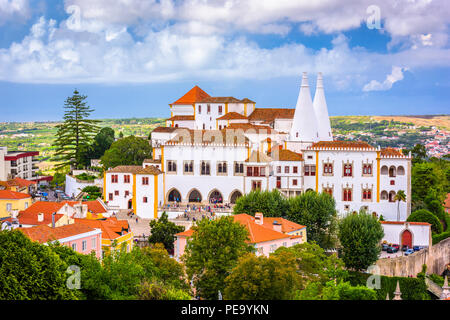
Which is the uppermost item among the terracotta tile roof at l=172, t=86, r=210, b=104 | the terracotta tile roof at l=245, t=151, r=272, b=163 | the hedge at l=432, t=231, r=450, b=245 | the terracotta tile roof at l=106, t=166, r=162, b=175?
the terracotta tile roof at l=172, t=86, r=210, b=104

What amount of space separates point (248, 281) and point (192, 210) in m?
27.4

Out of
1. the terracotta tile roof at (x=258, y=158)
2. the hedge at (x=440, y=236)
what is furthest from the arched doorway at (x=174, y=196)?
the hedge at (x=440, y=236)

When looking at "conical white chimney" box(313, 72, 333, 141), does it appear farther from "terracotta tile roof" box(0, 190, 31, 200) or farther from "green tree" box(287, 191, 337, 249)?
"terracotta tile roof" box(0, 190, 31, 200)

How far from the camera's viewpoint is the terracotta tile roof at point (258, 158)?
179 feet

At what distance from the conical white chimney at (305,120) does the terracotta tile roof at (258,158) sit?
4085 mm

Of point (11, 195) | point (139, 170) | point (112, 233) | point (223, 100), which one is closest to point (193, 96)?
point (223, 100)

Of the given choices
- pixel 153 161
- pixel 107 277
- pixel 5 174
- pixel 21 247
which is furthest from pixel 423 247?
pixel 5 174

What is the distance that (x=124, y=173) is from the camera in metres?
55.8

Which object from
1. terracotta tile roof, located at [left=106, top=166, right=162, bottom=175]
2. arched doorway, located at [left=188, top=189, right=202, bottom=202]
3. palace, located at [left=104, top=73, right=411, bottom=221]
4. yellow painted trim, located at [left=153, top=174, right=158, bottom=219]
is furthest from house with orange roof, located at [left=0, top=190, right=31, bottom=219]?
arched doorway, located at [left=188, top=189, right=202, bottom=202]

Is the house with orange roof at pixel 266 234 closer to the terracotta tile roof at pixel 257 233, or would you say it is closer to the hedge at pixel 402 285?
the terracotta tile roof at pixel 257 233

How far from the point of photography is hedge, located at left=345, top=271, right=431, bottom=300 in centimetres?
4134

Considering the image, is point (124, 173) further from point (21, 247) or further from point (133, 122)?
point (133, 122)

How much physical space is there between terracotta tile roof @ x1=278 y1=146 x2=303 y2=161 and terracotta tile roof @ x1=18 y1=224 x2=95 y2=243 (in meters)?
23.7

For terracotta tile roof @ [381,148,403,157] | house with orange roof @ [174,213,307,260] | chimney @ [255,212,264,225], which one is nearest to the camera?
house with orange roof @ [174,213,307,260]
